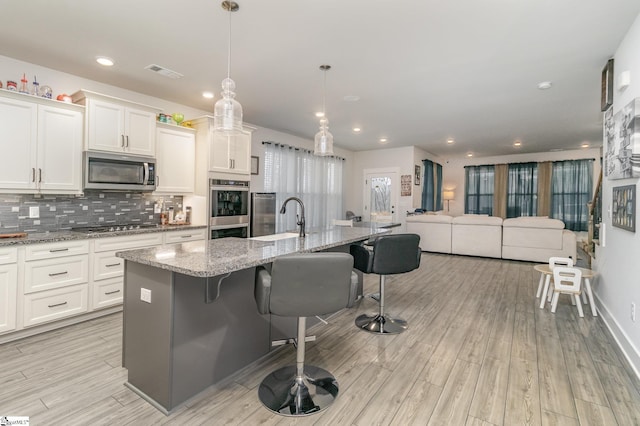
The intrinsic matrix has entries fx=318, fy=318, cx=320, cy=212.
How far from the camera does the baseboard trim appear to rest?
235 cm

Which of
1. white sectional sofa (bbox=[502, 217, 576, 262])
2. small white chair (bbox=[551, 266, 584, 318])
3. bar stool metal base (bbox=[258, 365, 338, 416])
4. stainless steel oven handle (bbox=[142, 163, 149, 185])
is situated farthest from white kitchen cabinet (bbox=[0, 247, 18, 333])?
white sectional sofa (bbox=[502, 217, 576, 262])

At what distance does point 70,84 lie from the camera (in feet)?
11.9

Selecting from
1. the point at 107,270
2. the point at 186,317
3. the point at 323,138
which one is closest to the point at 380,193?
the point at 323,138

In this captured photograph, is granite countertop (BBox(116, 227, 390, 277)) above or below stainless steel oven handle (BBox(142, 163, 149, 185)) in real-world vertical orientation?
below

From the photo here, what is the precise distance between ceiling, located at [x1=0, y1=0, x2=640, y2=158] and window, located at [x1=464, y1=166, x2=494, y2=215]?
4.83m

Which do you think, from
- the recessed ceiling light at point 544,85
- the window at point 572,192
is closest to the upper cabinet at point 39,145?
the recessed ceiling light at point 544,85

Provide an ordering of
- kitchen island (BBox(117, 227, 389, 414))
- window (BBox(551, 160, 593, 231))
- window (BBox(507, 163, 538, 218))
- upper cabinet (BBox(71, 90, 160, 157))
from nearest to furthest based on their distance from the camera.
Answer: kitchen island (BBox(117, 227, 389, 414)) < upper cabinet (BBox(71, 90, 160, 157)) < window (BBox(551, 160, 593, 231)) < window (BBox(507, 163, 538, 218))

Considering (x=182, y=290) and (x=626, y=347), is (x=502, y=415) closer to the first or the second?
(x=626, y=347)

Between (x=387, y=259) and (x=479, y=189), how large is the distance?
8414mm

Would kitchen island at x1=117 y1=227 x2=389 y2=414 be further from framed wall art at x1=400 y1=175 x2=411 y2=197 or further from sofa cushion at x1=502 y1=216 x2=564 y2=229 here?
framed wall art at x1=400 y1=175 x2=411 y2=197

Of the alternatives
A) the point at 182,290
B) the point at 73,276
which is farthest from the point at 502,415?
the point at 73,276

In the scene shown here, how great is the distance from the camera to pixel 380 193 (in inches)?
345

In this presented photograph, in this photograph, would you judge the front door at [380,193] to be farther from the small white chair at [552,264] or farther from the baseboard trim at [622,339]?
the baseboard trim at [622,339]

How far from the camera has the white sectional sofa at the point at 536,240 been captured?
239 inches
